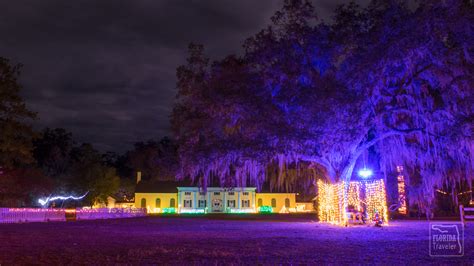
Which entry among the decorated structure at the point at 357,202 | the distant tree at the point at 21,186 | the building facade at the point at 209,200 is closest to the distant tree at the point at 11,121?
the distant tree at the point at 21,186

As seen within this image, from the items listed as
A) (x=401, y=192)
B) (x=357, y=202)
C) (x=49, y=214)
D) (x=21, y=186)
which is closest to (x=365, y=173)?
(x=357, y=202)

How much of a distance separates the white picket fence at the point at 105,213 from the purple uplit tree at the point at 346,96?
1519 cm

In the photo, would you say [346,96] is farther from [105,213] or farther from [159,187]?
[159,187]

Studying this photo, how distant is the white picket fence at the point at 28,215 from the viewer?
26.8m

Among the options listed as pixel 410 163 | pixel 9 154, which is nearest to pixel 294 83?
pixel 410 163

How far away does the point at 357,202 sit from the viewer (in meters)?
20.7

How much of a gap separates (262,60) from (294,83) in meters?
1.88

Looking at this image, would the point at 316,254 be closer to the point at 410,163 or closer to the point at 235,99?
the point at 235,99

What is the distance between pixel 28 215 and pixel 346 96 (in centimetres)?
2139

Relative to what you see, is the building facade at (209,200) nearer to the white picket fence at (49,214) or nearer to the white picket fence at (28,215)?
the white picket fence at (49,214)

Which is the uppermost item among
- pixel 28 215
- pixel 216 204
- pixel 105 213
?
pixel 28 215

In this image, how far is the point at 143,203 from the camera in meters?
64.9

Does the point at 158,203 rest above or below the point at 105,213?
above

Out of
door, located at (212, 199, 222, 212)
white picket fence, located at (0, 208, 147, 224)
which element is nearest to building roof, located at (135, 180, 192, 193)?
door, located at (212, 199, 222, 212)
